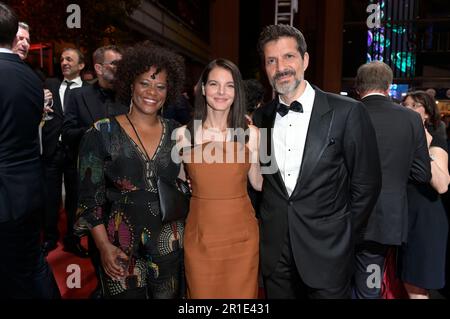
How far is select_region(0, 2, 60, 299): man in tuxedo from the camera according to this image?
1.95m

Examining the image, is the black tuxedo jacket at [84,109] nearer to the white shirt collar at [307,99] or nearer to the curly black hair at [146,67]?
the curly black hair at [146,67]

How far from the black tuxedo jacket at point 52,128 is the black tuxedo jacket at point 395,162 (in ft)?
9.60

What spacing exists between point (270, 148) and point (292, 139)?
0.53 feet

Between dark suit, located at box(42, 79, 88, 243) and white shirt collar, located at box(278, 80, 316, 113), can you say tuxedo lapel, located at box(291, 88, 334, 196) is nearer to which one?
white shirt collar, located at box(278, 80, 316, 113)

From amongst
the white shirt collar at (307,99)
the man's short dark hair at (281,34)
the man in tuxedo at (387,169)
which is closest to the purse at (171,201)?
the white shirt collar at (307,99)

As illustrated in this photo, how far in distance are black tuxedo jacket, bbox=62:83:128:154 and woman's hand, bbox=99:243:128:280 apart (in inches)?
67.5

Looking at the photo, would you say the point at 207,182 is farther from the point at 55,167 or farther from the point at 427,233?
the point at 55,167

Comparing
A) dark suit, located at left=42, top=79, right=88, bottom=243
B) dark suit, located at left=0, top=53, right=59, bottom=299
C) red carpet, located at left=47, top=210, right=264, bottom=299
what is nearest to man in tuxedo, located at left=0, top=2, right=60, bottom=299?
dark suit, located at left=0, top=53, right=59, bottom=299

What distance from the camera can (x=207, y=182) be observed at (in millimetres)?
2211

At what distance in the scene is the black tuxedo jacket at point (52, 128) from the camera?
402cm

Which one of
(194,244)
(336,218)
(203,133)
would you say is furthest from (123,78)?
(336,218)
